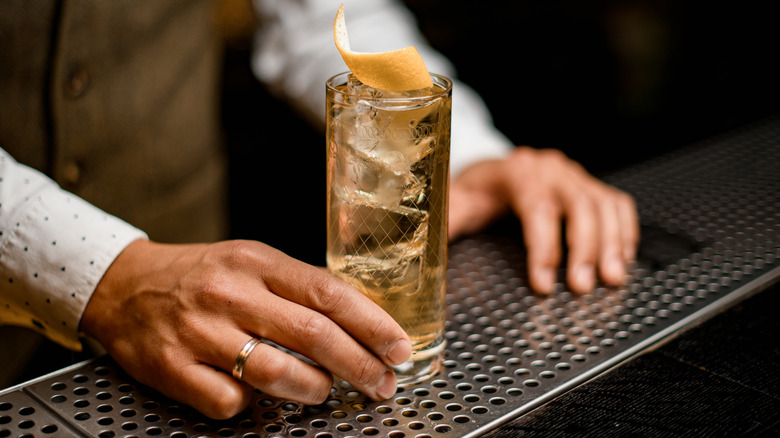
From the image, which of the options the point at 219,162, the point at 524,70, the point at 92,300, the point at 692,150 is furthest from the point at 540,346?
the point at 524,70

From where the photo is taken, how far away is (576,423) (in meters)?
0.81

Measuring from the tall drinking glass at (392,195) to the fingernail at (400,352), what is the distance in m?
0.05

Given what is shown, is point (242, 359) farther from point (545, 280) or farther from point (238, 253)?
point (545, 280)

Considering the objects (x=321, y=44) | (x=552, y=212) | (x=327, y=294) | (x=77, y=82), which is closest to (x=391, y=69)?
(x=327, y=294)

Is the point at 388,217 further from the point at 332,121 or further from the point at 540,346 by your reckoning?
Result: the point at 540,346

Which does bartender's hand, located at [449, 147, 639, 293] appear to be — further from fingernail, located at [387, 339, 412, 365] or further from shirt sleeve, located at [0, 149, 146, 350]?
shirt sleeve, located at [0, 149, 146, 350]

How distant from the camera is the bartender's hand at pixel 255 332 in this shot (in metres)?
0.80

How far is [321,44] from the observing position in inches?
70.9

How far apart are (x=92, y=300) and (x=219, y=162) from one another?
3.76 ft

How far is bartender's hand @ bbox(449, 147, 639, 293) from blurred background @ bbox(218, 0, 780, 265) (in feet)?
7.90

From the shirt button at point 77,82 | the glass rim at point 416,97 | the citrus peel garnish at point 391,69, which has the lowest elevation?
the shirt button at point 77,82

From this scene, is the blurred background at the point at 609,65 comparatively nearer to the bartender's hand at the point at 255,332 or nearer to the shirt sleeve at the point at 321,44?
the shirt sleeve at the point at 321,44

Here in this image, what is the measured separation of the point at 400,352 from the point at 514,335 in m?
0.26

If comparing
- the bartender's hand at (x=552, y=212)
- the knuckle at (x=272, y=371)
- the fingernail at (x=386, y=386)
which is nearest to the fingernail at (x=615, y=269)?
the bartender's hand at (x=552, y=212)
